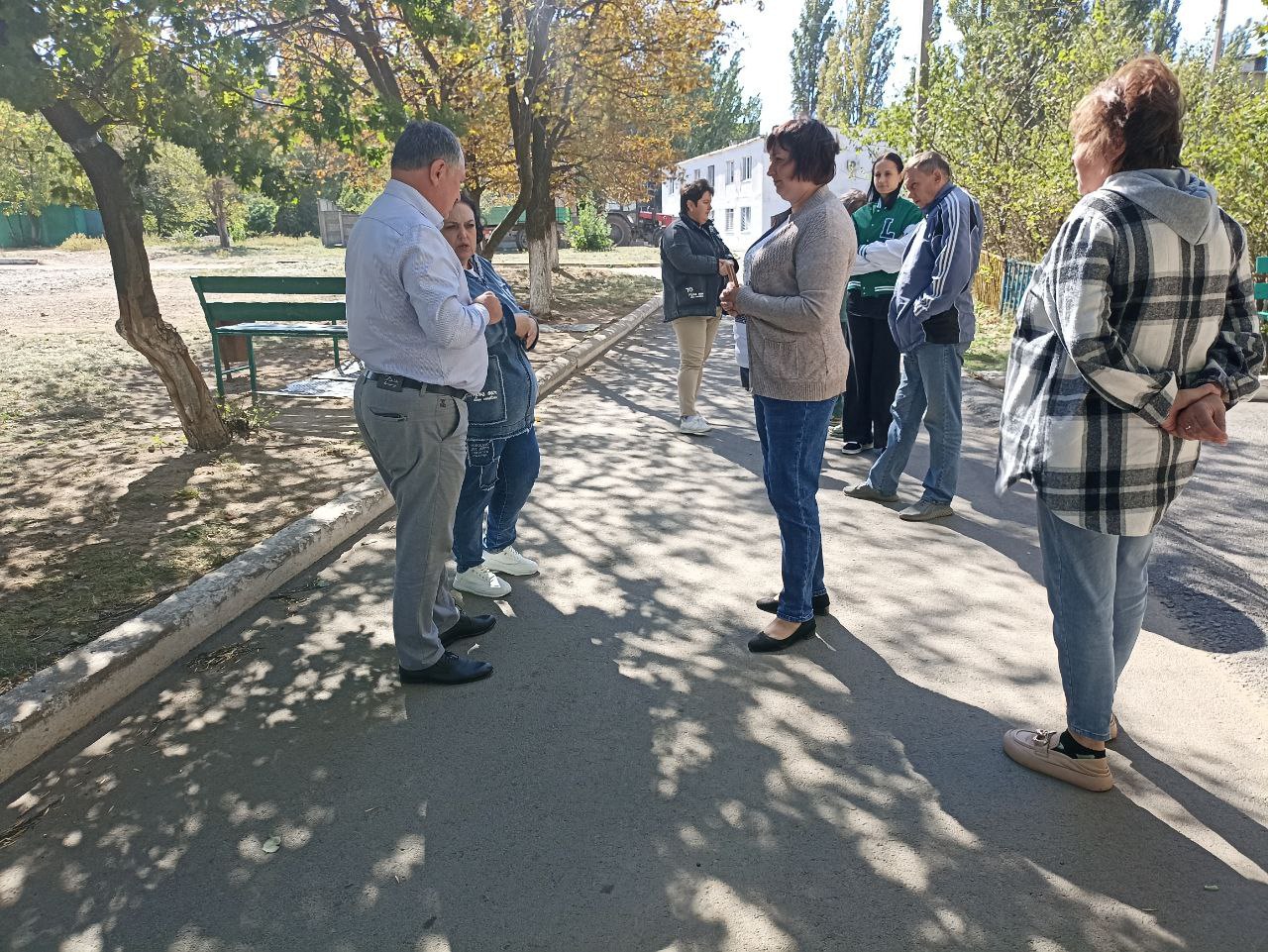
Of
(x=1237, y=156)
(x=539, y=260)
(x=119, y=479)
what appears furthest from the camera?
(x=539, y=260)

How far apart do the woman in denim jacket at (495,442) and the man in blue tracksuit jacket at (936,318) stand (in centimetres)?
226

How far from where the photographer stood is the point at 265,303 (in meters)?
8.64

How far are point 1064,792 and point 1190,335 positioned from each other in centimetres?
141

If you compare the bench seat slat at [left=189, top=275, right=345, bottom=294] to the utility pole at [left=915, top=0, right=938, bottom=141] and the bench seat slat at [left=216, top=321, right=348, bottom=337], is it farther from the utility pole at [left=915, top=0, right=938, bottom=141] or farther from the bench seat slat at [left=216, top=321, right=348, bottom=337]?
the utility pole at [left=915, top=0, right=938, bottom=141]

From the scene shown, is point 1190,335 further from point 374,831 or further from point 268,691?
point 268,691

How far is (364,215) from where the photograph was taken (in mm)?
3145

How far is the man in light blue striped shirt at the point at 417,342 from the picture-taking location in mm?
3057

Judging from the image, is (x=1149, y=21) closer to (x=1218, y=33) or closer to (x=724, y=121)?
(x=1218, y=33)

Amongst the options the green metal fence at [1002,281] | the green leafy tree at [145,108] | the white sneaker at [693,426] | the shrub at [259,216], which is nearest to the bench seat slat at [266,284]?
the green leafy tree at [145,108]

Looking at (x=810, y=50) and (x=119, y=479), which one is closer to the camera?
(x=119, y=479)

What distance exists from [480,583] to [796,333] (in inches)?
74.4

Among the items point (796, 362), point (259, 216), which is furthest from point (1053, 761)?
point (259, 216)

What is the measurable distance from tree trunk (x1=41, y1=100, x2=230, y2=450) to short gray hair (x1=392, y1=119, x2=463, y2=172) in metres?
3.87

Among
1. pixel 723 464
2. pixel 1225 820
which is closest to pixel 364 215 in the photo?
pixel 1225 820
